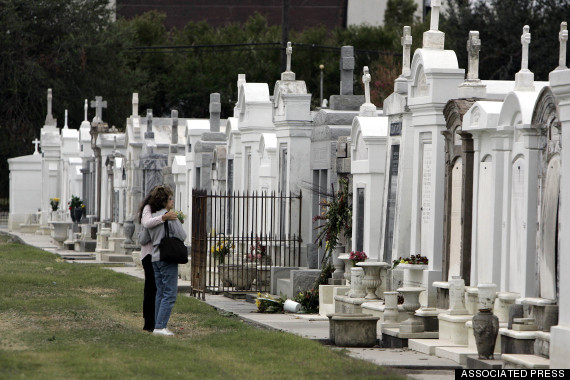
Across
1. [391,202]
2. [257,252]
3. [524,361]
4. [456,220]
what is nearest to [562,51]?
[456,220]

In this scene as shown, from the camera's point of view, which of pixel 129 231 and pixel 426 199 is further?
pixel 129 231

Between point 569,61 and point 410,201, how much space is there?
30.3m

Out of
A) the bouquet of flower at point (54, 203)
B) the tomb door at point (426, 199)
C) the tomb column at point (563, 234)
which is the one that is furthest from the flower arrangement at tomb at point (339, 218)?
the bouquet of flower at point (54, 203)

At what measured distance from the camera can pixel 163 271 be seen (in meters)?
13.3

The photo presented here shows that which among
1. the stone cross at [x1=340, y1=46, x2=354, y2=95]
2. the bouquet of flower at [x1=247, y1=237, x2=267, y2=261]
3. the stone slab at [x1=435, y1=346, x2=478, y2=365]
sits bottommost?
the stone slab at [x1=435, y1=346, x2=478, y2=365]

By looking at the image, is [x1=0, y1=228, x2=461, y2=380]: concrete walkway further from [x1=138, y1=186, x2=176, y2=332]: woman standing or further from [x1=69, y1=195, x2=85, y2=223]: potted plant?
[x1=69, y1=195, x2=85, y2=223]: potted plant

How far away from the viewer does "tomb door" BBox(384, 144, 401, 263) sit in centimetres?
1569

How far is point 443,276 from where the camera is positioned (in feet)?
45.1

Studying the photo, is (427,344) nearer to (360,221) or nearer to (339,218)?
(360,221)

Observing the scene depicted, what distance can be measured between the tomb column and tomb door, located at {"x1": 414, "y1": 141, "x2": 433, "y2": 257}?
4108 mm

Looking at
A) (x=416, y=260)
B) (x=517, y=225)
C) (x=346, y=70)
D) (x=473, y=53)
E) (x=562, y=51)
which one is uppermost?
(x=346, y=70)

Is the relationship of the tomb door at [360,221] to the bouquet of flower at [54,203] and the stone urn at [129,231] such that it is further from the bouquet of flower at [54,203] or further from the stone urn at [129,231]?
the bouquet of flower at [54,203]

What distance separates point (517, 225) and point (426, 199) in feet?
8.60

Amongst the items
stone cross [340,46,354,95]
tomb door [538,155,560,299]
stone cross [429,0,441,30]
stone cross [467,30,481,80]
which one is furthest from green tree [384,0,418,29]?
tomb door [538,155,560,299]
